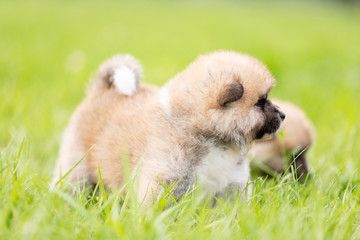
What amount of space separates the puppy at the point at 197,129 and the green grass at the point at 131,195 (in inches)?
6.8

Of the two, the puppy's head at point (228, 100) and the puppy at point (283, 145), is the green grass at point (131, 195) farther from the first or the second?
the puppy's head at point (228, 100)

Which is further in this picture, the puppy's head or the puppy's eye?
the puppy's eye

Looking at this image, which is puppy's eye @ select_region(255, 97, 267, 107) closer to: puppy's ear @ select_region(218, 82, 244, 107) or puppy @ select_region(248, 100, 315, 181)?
puppy's ear @ select_region(218, 82, 244, 107)

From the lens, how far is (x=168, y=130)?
2439mm

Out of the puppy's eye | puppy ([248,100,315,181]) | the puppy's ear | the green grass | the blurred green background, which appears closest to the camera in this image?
the green grass

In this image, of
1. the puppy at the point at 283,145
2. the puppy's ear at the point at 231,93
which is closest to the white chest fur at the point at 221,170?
the puppy's ear at the point at 231,93

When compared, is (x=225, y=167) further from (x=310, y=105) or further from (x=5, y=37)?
(x=5, y=37)

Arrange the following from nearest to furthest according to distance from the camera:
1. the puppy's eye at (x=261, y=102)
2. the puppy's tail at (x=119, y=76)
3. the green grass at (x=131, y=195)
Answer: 1. the green grass at (x=131, y=195)
2. the puppy's eye at (x=261, y=102)
3. the puppy's tail at (x=119, y=76)

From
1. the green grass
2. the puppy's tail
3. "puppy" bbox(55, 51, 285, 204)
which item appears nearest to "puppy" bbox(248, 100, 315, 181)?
the green grass

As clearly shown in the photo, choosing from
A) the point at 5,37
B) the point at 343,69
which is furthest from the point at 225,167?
the point at 5,37

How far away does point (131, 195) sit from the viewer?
6.81 ft

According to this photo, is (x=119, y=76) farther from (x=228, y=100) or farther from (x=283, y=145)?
(x=283, y=145)

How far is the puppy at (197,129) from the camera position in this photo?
236 cm

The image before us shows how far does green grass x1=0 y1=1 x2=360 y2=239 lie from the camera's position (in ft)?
6.10
